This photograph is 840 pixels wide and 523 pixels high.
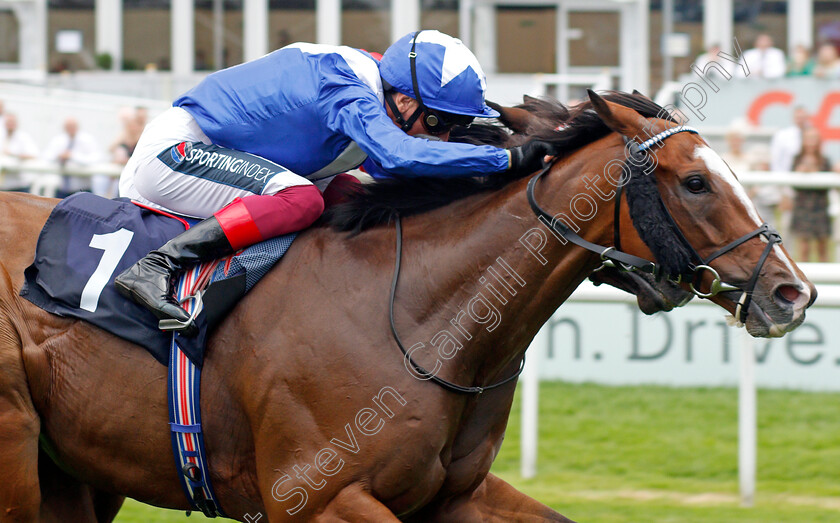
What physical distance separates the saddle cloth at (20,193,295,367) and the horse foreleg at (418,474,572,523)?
82 centimetres

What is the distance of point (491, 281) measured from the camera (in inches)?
110

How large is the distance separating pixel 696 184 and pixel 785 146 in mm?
5078

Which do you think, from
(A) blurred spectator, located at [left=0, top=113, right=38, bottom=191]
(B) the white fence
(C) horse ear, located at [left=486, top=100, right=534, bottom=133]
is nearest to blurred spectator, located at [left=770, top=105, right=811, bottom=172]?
(B) the white fence

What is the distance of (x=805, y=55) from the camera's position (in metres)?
10.1

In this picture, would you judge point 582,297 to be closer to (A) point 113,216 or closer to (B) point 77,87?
(A) point 113,216

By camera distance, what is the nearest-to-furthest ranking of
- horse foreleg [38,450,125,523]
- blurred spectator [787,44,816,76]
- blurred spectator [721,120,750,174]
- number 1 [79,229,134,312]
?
number 1 [79,229,134,312] → horse foreleg [38,450,125,523] → blurred spectator [721,120,750,174] → blurred spectator [787,44,816,76]

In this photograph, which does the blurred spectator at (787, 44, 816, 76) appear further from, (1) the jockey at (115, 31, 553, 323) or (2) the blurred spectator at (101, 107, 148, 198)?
(1) the jockey at (115, 31, 553, 323)

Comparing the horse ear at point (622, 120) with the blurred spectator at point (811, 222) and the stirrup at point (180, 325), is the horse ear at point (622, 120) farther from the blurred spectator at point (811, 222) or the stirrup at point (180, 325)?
the blurred spectator at point (811, 222)

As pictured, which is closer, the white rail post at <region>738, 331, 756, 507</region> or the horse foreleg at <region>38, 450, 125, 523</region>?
the horse foreleg at <region>38, 450, 125, 523</region>

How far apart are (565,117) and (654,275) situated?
23.9 inches

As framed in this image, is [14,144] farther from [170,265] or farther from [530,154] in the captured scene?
[530,154]

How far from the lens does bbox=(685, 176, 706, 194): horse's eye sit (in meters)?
2.57

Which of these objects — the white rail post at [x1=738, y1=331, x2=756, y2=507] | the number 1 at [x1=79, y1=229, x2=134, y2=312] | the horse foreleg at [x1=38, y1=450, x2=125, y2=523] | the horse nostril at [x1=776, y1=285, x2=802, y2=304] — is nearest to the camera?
Answer: the horse nostril at [x1=776, y1=285, x2=802, y2=304]

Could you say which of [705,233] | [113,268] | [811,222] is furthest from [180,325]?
[811,222]
